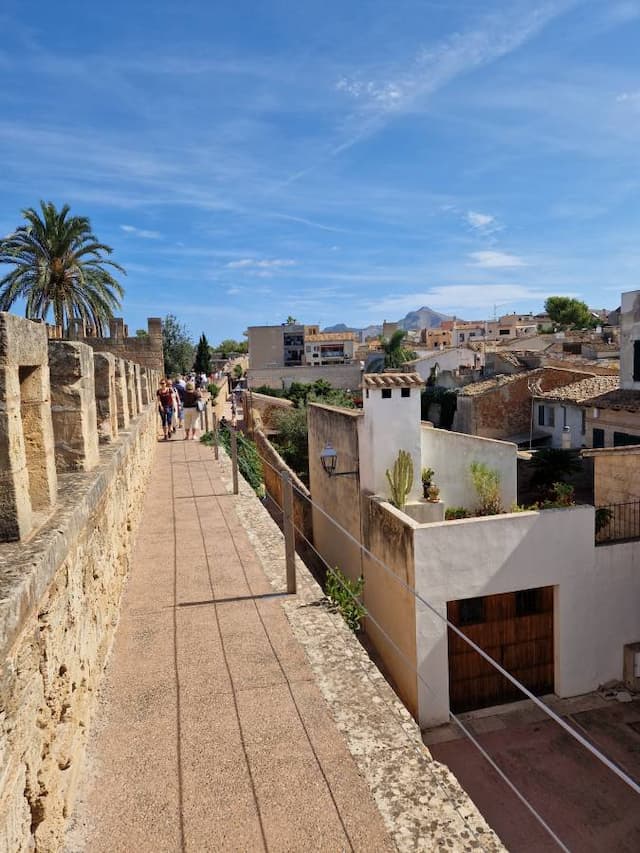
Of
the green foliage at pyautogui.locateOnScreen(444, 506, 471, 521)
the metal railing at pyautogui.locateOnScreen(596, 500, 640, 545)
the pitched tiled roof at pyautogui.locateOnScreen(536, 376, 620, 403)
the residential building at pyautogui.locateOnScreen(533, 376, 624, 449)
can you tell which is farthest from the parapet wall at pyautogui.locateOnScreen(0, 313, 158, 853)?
the pitched tiled roof at pyautogui.locateOnScreen(536, 376, 620, 403)

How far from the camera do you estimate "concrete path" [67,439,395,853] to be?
9.35 feet

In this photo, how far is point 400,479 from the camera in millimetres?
11766

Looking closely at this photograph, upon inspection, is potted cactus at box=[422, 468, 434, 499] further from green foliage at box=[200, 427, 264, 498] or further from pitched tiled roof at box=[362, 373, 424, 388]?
green foliage at box=[200, 427, 264, 498]

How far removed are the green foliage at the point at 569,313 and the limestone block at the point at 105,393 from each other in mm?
72195

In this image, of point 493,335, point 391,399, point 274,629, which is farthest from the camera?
point 493,335

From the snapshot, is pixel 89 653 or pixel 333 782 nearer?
pixel 333 782

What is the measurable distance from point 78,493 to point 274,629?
207 cm

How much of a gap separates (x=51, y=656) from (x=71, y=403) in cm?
184

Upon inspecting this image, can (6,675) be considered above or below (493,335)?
below

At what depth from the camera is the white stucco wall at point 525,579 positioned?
9617mm

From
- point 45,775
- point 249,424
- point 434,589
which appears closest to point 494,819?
point 434,589

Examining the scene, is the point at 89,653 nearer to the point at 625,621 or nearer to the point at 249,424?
the point at 625,621

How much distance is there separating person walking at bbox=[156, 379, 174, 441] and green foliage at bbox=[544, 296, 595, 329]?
210 ft

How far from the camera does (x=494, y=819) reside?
7.40m
